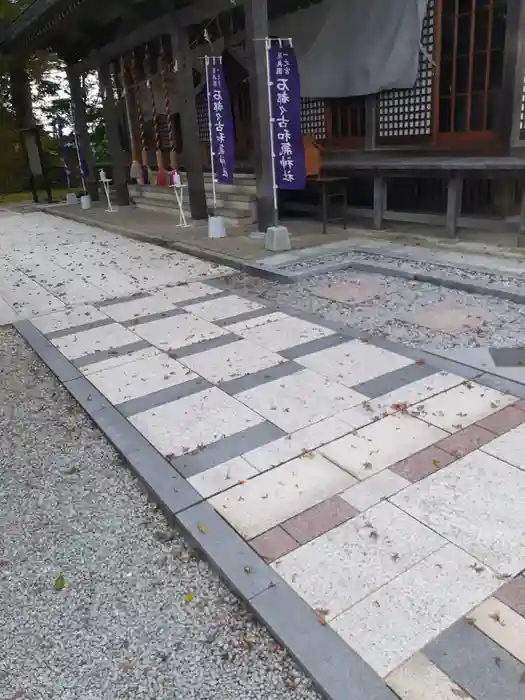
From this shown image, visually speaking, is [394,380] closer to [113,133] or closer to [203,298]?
[203,298]

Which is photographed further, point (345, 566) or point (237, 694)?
point (345, 566)

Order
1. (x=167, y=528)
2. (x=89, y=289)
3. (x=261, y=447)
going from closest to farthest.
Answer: (x=167, y=528) → (x=261, y=447) → (x=89, y=289)

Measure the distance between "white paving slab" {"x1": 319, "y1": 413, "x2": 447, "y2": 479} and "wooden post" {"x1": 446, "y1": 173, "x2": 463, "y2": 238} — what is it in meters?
5.02

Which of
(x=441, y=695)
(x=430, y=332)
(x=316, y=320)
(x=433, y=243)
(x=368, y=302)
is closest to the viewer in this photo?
(x=441, y=695)

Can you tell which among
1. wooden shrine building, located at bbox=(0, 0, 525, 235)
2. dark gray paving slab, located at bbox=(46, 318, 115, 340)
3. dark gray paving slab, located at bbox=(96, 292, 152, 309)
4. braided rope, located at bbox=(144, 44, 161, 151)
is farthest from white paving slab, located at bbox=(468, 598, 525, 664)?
braided rope, located at bbox=(144, 44, 161, 151)

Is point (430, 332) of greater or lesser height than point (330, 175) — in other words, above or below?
below

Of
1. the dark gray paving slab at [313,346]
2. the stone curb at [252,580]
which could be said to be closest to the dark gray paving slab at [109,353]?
the stone curb at [252,580]

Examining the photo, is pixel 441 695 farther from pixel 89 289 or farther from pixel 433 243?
pixel 433 243

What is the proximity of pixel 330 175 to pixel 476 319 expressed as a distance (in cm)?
499

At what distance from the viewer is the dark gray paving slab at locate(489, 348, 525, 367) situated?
3867mm

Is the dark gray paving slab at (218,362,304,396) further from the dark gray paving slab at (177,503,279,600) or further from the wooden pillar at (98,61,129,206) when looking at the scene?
the wooden pillar at (98,61,129,206)

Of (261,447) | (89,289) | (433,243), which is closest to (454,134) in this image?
(433,243)

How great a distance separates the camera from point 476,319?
15.8ft

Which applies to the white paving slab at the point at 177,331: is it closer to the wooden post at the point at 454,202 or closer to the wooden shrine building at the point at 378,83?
the wooden shrine building at the point at 378,83
